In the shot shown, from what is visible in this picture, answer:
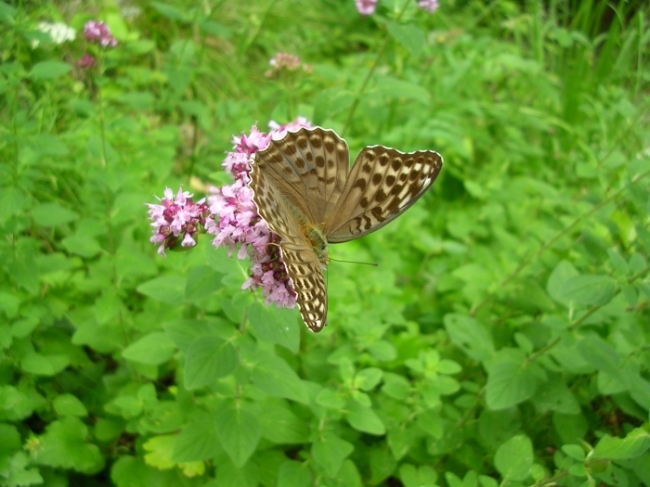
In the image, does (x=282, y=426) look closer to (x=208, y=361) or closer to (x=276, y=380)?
(x=276, y=380)

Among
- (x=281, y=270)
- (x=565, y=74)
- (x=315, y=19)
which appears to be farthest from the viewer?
(x=315, y=19)

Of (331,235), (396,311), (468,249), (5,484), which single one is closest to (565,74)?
(468,249)

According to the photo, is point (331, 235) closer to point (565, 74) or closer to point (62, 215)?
point (62, 215)

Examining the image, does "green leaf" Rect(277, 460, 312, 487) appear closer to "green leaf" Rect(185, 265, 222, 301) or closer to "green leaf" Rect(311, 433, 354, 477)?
"green leaf" Rect(311, 433, 354, 477)

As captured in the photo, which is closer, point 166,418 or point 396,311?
point 166,418

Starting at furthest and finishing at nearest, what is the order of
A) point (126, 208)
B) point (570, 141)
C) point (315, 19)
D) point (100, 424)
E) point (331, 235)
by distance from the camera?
point (315, 19) → point (570, 141) → point (126, 208) → point (100, 424) → point (331, 235)

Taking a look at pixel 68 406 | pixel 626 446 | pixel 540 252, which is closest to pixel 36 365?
pixel 68 406

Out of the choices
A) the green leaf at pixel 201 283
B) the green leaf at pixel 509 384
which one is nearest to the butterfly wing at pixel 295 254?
the green leaf at pixel 201 283

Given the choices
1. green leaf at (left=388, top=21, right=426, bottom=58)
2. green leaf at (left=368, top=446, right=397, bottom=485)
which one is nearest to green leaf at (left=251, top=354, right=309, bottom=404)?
green leaf at (left=368, top=446, right=397, bottom=485)
